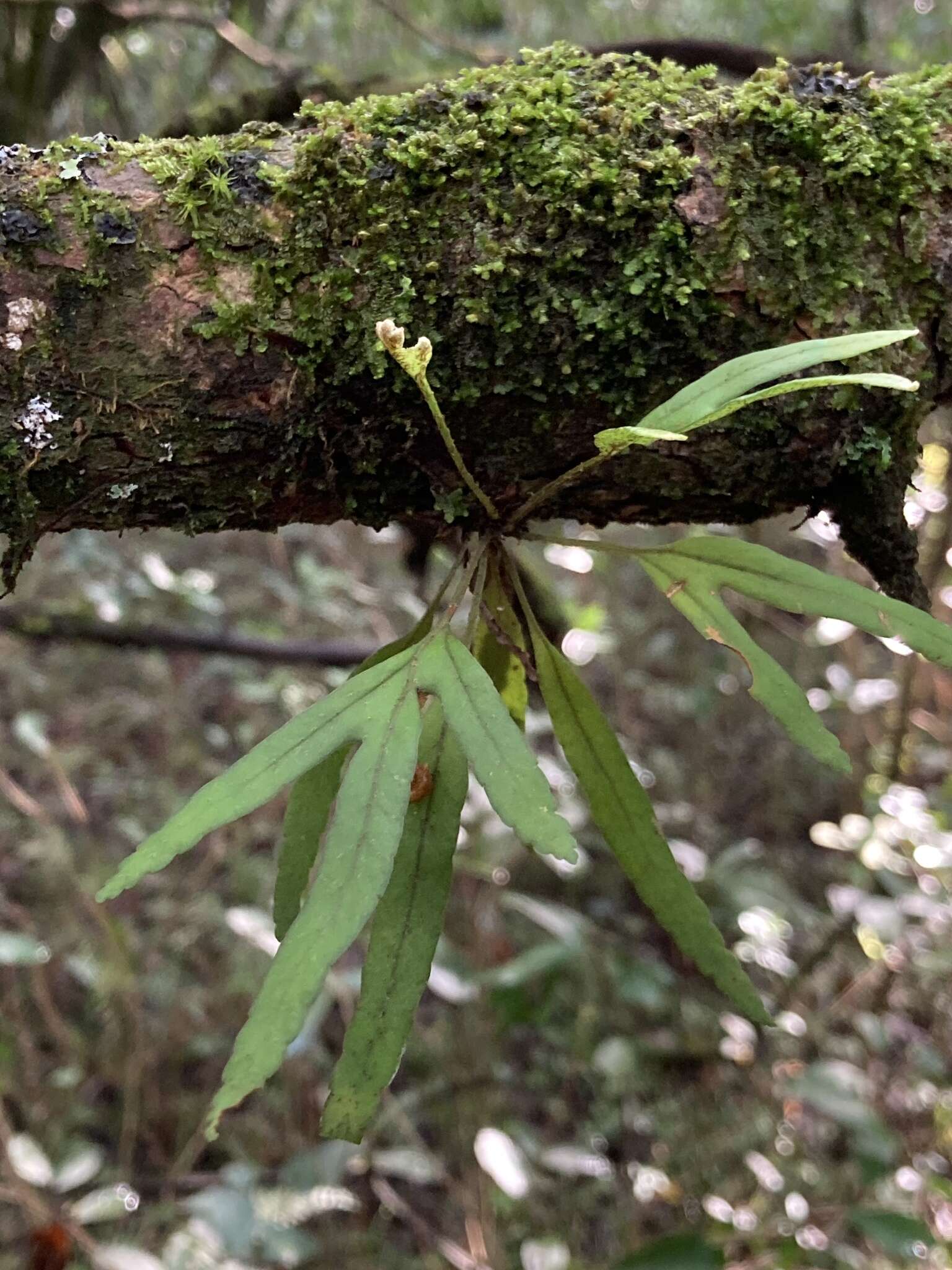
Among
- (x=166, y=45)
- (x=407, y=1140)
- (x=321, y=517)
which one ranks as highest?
(x=166, y=45)

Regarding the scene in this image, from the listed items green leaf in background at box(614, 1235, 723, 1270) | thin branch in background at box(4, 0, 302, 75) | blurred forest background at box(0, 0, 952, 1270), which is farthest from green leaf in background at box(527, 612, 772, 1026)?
thin branch in background at box(4, 0, 302, 75)

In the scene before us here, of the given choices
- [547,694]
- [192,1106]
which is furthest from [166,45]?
[192,1106]

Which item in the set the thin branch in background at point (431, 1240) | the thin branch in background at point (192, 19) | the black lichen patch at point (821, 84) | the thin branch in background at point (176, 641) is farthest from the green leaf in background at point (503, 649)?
the thin branch in background at point (192, 19)

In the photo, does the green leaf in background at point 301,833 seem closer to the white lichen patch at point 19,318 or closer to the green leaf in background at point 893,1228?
the white lichen patch at point 19,318

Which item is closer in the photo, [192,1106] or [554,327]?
[554,327]

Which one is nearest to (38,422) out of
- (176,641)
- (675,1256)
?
(176,641)

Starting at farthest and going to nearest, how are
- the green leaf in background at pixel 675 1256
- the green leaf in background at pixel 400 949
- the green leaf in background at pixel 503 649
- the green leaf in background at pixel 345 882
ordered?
the green leaf in background at pixel 675 1256 < the green leaf in background at pixel 503 649 < the green leaf in background at pixel 400 949 < the green leaf in background at pixel 345 882

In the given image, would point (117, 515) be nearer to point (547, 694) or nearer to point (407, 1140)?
point (547, 694)

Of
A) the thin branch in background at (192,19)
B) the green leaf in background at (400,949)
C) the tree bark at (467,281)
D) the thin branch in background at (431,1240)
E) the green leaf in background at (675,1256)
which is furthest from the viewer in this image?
the thin branch in background at (192,19)
